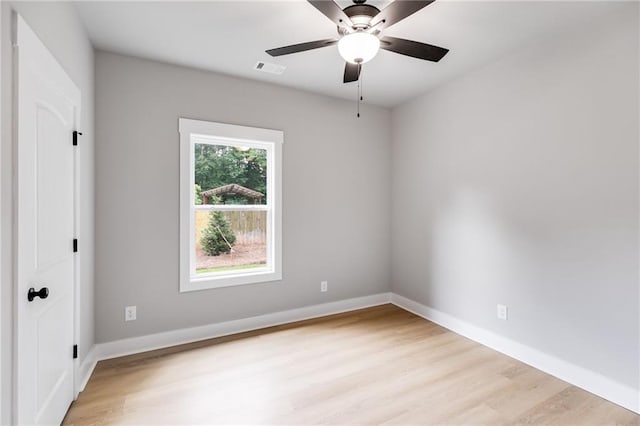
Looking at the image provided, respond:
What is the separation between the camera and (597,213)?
7.39ft

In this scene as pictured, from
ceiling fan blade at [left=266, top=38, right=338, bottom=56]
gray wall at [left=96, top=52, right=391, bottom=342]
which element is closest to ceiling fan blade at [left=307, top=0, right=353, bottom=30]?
ceiling fan blade at [left=266, top=38, right=338, bottom=56]

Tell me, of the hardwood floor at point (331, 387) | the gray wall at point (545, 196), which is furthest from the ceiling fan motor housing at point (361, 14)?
the hardwood floor at point (331, 387)

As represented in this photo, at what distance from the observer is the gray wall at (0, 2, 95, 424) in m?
1.27

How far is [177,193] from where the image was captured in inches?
118

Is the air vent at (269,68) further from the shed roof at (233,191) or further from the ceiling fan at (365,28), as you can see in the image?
the shed roof at (233,191)

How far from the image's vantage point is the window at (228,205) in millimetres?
3068

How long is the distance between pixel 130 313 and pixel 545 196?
375 centimetres

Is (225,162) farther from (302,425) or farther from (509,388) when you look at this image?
(509,388)

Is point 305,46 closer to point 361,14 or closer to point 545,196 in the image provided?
point 361,14

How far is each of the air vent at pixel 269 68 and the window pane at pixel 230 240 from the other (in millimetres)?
1487

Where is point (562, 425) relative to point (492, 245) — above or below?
below

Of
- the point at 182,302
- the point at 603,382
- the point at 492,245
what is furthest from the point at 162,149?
the point at 603,382

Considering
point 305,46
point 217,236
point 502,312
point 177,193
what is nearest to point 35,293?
point 177,193

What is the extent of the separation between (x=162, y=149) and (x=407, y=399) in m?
2.94
